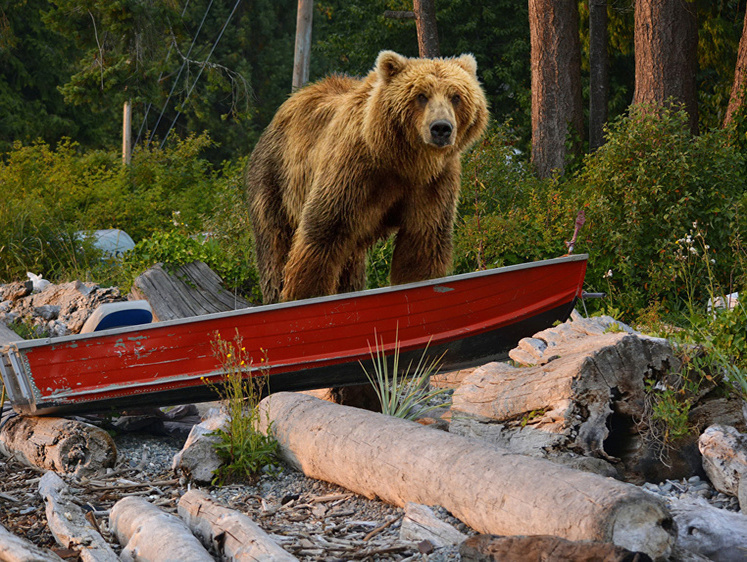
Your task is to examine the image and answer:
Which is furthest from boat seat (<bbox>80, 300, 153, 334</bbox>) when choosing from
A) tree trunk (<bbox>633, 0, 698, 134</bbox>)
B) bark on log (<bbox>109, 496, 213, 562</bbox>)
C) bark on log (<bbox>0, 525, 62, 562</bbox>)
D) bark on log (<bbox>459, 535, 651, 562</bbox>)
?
tree trunk (<bbox>633, 0, 698, 134</bbox>)

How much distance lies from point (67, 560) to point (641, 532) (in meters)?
2.13

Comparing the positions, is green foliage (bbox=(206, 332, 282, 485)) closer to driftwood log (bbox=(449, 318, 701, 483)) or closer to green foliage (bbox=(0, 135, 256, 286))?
driftwood log (bbox=(449, 318, 701, 483))

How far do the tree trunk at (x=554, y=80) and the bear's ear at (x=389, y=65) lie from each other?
584cm

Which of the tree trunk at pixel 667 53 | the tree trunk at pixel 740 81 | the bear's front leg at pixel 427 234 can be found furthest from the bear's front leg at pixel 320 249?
the tree trunk at pixel 740 81

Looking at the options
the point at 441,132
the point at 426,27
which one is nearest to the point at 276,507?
the point at 441,132

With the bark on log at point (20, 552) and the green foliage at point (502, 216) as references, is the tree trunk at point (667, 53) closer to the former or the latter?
the green foliage at point (502, 216)

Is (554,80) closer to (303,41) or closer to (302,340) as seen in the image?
(303,41)

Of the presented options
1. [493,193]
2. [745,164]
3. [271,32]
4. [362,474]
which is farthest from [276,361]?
[271,32]

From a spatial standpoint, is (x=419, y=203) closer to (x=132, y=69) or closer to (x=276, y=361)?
(x=276, y=361)

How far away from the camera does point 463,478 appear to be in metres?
3.35

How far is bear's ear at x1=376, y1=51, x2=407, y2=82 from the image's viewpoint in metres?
5.40

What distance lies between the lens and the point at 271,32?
30344 millimetres

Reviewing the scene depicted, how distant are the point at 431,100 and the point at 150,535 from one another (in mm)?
3090

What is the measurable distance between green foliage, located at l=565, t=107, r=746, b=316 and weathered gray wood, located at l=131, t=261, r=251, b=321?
3592mm
